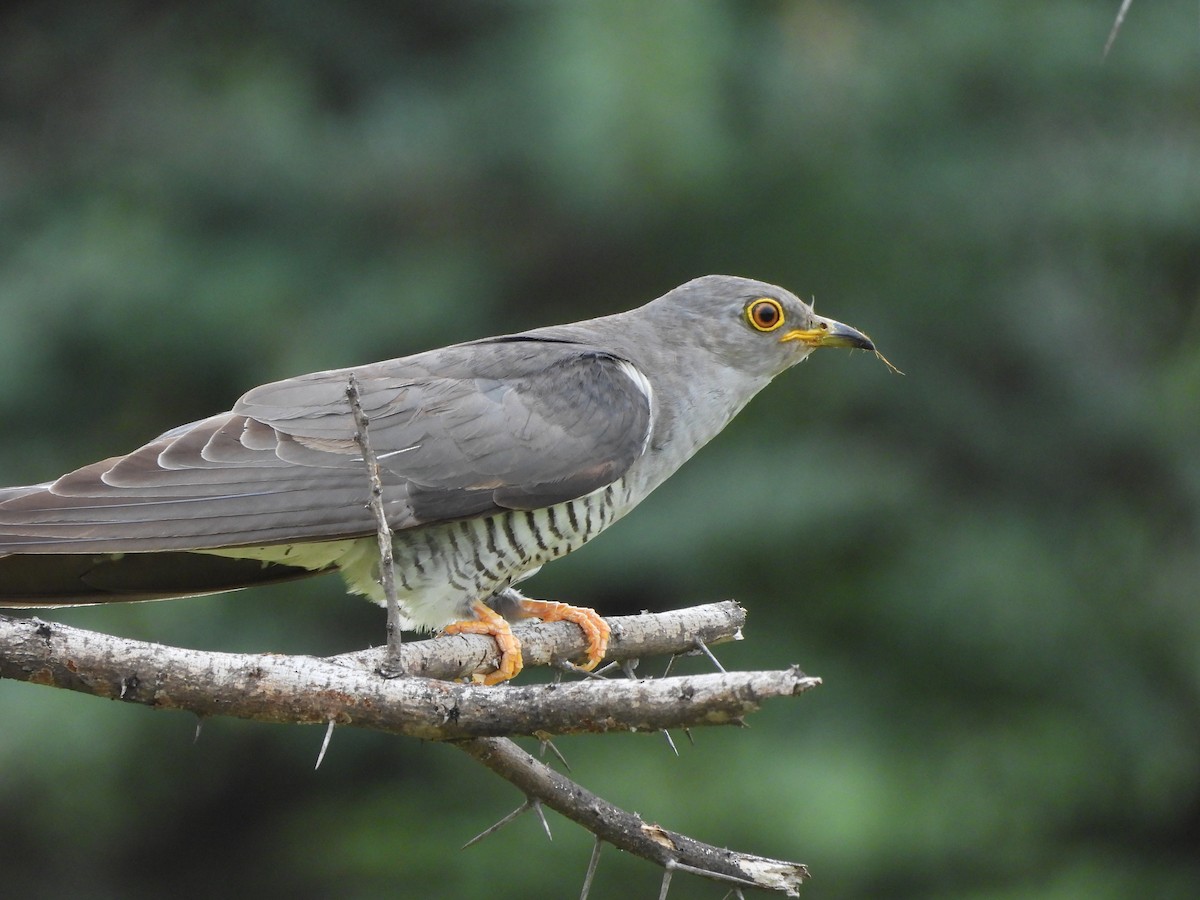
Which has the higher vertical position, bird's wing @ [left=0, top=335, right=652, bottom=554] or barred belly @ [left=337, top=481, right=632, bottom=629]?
bird's wing @ [left=0, top=335, right=652, bottom=554]

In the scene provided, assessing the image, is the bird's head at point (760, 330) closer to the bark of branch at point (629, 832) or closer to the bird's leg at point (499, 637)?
the bird's leg at point (499, 637)

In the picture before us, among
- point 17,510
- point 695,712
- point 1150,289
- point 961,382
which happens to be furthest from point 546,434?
point 1150,289

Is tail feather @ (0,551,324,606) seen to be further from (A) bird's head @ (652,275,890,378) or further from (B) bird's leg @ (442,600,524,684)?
(A) bird's head @ (652,275,890,378)

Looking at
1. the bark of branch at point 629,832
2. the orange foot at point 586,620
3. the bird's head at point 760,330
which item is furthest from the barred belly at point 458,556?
the bird's head at point 760,330

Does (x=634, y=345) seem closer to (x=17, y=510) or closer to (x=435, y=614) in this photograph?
(x=435, y=614)

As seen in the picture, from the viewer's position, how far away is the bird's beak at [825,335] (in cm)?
415

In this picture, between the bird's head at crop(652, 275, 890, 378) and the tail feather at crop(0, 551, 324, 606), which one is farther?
the bird's head at crop(652, 275, 890, 378)

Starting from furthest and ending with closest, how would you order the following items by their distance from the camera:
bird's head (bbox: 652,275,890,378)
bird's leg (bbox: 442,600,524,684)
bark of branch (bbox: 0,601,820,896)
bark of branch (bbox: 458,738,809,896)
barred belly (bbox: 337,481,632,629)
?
bird's head (bbox: 652,275,890,378), barred belly (bbox: 337,481,632,629), bird's leg (bbox: 442,600,524,684), bark of branch (bbox: 458,738,809,896), bark of branch (bbox: 0,601,820,896)

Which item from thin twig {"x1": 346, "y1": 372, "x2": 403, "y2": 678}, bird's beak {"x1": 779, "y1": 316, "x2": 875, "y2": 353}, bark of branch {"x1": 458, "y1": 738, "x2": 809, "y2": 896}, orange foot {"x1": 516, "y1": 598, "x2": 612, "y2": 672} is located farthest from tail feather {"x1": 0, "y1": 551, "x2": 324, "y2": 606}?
bird's beak {"x1": 779, "y1": 316, "x2": 875, "y2": 353}

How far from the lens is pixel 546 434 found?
11.6ft

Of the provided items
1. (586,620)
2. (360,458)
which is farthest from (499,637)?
(360,458)

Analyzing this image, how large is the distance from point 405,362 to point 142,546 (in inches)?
45.6

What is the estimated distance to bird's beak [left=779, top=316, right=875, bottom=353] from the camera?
4152mm

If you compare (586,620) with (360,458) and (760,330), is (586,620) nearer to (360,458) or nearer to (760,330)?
(360,458)
